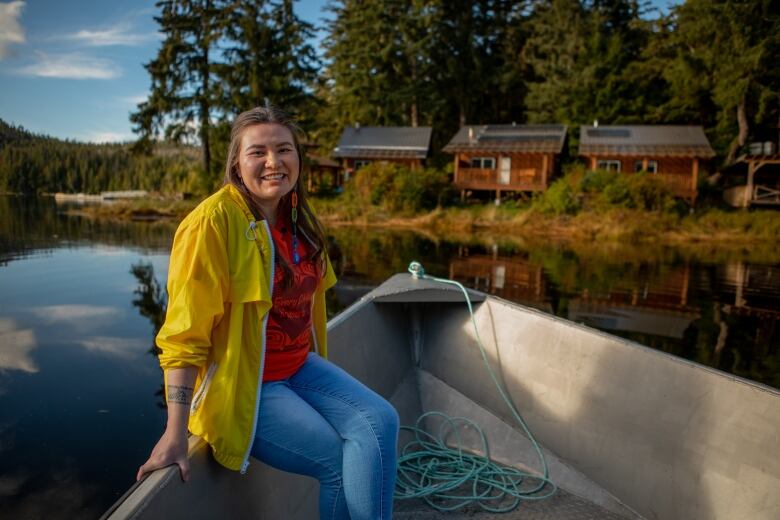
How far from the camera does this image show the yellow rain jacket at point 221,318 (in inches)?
54.6

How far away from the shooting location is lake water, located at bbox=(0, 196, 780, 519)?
422cm

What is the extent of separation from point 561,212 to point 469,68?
16.9 m

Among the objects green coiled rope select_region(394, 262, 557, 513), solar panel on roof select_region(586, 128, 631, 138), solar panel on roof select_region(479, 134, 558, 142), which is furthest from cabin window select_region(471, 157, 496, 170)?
green coiled rope select_region(394, 262, 557, 513)

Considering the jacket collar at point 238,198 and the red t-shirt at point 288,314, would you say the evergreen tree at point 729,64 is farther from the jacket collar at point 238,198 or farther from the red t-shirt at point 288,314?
the jacket collar at point 238,198

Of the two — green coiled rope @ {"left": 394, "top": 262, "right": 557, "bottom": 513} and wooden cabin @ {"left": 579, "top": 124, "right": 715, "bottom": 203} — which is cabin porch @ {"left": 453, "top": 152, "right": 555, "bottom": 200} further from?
green coiled rope @ {"left": 394, "top": 262, "right": 557, "bottom": 513}

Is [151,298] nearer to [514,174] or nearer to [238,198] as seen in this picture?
[238,198]

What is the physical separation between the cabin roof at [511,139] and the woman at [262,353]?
2781cm

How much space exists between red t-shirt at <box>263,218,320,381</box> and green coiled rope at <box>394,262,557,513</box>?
118cm

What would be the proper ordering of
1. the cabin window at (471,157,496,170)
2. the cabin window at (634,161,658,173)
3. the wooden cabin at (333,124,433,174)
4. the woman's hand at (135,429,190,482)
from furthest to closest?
the wooden cabin at (333,124,433,174) < the cabin window at (471,157,496,170) < the cabin window at (634,161,658,173) < the woman's hand at (135,429,190,482)

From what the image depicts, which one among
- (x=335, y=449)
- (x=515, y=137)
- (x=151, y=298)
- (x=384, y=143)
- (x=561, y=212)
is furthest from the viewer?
(x=384, y=143)

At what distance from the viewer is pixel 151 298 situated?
31.6 ft

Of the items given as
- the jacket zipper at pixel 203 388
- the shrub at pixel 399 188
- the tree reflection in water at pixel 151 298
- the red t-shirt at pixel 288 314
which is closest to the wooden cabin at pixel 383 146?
the shrub at pixel 399 188

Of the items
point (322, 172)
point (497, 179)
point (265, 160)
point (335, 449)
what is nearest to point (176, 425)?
point (335, 449)

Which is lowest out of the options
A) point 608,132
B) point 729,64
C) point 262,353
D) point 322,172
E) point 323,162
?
point 262,353
